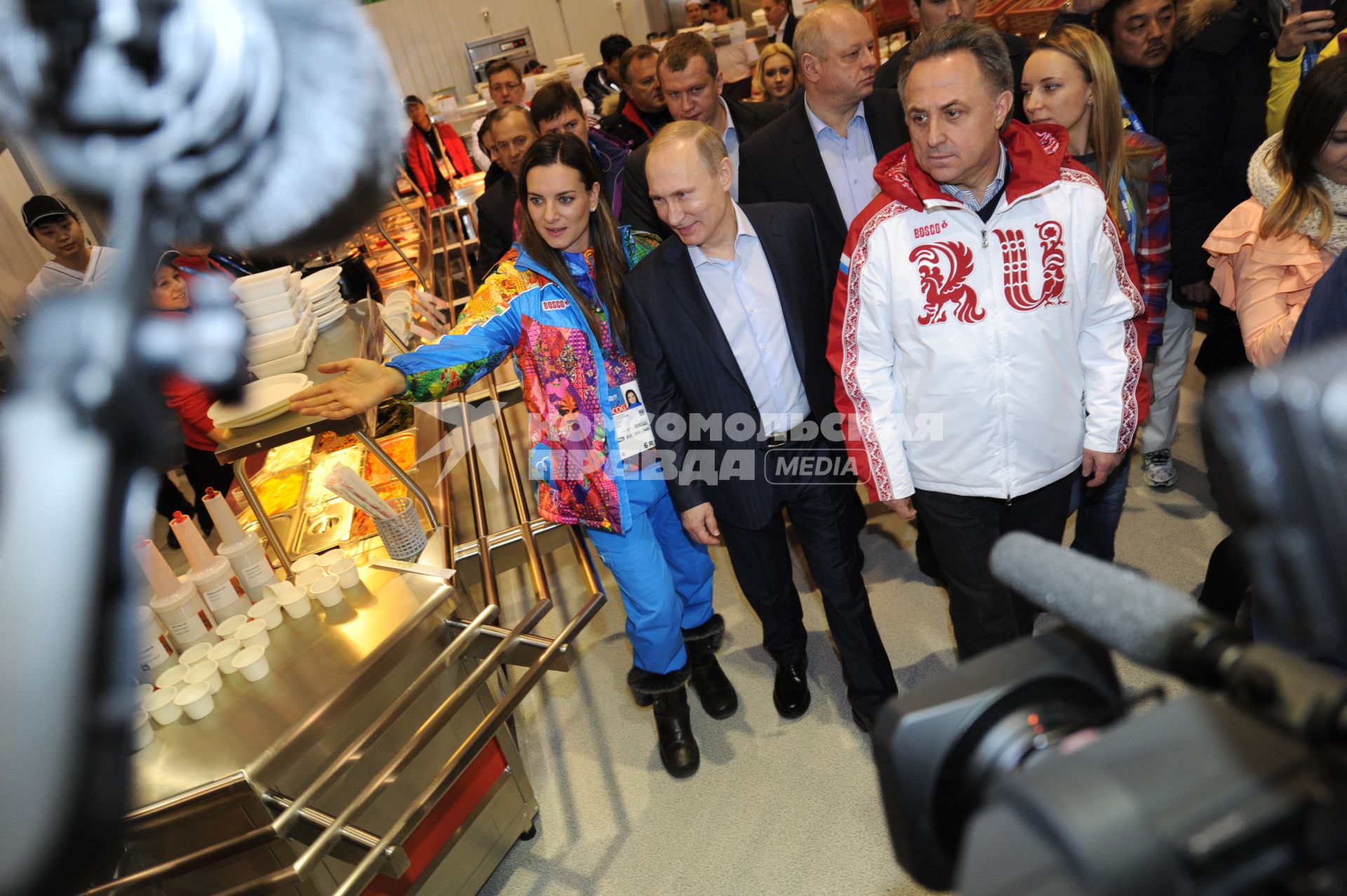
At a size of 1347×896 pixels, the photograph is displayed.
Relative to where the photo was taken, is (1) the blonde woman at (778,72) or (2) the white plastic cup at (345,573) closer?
(2) the white plastic cup at (345,573)

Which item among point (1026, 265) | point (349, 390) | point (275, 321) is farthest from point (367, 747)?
point (1026, 265)

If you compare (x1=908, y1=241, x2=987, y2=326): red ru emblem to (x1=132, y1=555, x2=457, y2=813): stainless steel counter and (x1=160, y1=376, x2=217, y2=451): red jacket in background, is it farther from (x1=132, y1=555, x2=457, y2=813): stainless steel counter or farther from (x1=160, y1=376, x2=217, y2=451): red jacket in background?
(x1=160, y1=376, x2=217, y2=451): red jacket in background

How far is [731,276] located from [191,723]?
1.48m

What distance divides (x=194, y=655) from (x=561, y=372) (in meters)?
1.00

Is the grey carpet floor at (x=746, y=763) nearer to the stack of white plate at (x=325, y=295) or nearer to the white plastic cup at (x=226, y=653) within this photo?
the white plastic cup at (x=226, y=653)

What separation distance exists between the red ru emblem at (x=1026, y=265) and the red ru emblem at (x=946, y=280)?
7 centimetres

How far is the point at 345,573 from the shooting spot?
189cm

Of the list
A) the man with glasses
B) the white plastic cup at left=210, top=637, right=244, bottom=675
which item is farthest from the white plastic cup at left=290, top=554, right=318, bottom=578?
the man with glasses

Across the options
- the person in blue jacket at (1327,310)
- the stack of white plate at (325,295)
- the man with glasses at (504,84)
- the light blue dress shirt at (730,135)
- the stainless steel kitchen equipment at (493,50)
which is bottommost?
the person in blue jacket at (1327,310)

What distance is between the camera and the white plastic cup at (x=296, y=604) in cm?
180

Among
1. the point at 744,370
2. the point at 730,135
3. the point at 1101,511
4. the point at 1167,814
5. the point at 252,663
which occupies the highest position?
the point at 730,135

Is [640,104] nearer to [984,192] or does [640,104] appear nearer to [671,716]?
[984,192]

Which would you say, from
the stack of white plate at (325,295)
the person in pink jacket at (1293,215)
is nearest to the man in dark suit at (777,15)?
the person in pink jacket at (1293,215)

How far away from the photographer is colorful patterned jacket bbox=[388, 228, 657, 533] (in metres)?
2.02
